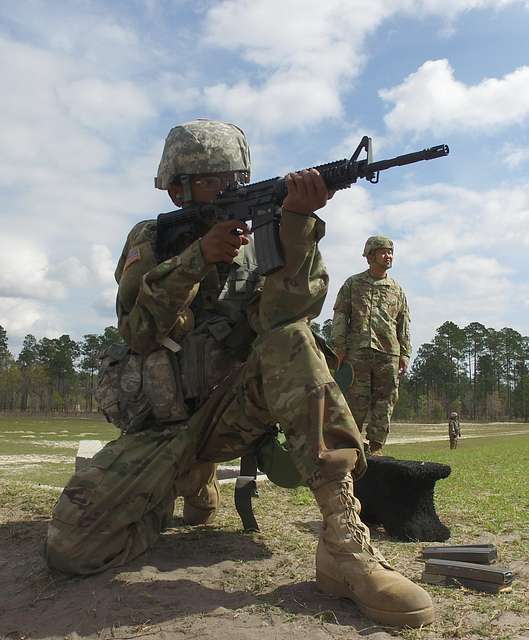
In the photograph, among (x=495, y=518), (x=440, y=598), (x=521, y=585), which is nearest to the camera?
(x=440, y=598)

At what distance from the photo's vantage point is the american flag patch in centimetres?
358

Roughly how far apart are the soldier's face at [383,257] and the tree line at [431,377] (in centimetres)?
6367

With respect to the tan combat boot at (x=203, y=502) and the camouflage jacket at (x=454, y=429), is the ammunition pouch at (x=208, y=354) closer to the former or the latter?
the tan combat boot at (x=203, y=502)

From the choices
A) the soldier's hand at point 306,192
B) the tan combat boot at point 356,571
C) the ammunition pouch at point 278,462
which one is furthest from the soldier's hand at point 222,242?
the tan combat boot at point 356,571

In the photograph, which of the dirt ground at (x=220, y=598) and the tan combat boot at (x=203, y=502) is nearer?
the dirt ground at (x=220, y=598)

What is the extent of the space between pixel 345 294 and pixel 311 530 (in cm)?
460

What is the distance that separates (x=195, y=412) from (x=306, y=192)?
1307mm

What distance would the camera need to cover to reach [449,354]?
250 ft

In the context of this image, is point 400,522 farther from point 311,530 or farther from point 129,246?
point 129,246

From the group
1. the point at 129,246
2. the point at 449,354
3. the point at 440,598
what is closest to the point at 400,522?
the point at 440,598

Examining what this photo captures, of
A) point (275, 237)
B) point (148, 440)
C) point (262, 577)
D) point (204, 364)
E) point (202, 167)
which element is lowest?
point (262, 577)

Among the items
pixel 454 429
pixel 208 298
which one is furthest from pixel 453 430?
pixel 208 298

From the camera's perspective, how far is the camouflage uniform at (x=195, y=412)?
2832 millimetres

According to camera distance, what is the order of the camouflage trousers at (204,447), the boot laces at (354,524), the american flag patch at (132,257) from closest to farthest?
the boot laces at (354,524) < the camouflage trousers at (204,447) < the american flag patch at (132,257)
